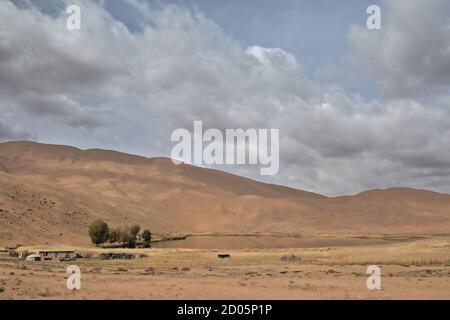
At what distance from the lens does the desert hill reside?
82.7m

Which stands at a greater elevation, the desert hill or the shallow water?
the desert hill

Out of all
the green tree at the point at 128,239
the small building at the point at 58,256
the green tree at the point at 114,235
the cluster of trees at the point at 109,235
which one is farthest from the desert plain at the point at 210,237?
the green tree at the point at 114,235

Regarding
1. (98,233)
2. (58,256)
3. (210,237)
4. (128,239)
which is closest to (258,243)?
(210,237)

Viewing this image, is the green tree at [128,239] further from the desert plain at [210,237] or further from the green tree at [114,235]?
the desert plain at [210,237]

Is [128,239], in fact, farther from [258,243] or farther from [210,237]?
[210,237]

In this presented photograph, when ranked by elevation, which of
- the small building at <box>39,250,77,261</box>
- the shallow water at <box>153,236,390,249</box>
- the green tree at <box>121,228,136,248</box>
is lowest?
the shallow water at <box>153,236,390,249</box>

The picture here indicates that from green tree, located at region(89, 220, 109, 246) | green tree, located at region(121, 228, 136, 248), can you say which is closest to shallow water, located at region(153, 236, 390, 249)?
green tree, located at region(121, 228, 136, 248)

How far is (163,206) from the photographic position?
147750 mm

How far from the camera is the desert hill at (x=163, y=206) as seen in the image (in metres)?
82.7

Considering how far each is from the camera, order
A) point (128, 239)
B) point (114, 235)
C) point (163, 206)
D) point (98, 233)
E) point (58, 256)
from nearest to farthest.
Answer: point (58, 256) < point (98, 233) < point (114, 235) < point (128, 239) < point (163, 206)

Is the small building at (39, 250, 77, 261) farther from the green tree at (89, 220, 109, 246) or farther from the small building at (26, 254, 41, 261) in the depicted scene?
the green tree at (89, 220, 109, 246)
